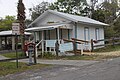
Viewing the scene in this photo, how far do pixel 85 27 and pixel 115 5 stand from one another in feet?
80.0

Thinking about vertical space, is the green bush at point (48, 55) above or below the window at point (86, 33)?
below

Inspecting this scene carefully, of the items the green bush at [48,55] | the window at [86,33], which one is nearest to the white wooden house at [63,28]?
the window at [86,33]

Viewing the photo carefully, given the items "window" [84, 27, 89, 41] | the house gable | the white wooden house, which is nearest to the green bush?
the white wooden house

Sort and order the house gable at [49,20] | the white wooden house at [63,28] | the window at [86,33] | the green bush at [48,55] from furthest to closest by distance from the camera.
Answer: the window at [86,33], the house gable at [49,20], the white wooden house at [63,28], the green bush at [48,55]

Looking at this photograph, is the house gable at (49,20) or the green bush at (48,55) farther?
the house gable at (49,20)

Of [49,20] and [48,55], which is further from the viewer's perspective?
[49,20]

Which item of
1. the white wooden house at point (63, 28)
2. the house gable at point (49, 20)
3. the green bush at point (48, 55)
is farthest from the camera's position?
the house gable at point (49, 20)

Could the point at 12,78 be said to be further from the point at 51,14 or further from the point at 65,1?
the point at 65,1

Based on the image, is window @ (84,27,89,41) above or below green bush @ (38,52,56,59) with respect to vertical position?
above

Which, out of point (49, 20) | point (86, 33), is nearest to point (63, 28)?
point (49, 20)

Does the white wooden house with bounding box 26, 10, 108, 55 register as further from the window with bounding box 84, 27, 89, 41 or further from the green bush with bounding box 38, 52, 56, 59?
the green bush with bounding box 38, 52, 56, 59

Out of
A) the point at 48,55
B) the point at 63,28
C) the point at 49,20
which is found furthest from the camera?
the point at 49,20

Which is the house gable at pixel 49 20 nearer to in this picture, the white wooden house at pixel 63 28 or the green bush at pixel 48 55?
the white wooden house at pixel 63 28

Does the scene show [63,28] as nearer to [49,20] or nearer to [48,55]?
[49,20]
